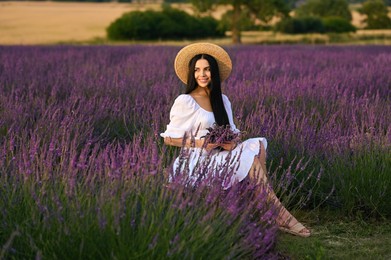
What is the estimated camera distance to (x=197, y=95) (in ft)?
13.0

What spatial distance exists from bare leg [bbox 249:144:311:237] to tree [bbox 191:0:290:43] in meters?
30.4

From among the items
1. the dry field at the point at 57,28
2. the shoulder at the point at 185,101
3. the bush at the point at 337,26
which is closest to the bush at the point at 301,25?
the bush at the point at 337,26

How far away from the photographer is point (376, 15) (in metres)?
62.8

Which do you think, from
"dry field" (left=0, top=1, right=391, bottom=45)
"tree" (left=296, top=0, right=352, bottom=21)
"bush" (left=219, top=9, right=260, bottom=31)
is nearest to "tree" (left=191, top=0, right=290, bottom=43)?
"bush" (left=219, top=9, right=260, bottom=31)

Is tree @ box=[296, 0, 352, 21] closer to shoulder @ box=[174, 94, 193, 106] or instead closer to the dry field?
the dry field

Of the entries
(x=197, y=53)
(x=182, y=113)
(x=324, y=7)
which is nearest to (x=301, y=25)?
(x=324, y=7)

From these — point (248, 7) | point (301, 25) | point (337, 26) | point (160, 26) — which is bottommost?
point (337, 26)

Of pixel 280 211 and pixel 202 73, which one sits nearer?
pixel 280 211

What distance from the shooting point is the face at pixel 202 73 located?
3910 mm

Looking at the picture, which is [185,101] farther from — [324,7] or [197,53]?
[324,7]

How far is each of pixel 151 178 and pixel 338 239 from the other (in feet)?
4.32

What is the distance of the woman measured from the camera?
140 inches

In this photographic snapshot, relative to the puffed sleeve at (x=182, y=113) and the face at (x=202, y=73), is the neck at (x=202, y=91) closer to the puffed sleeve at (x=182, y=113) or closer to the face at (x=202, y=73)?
the face at (x=202, y=73)

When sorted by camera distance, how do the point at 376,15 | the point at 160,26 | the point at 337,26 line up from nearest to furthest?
the point at 160,26
the point at 337,26
the point at 376,15
